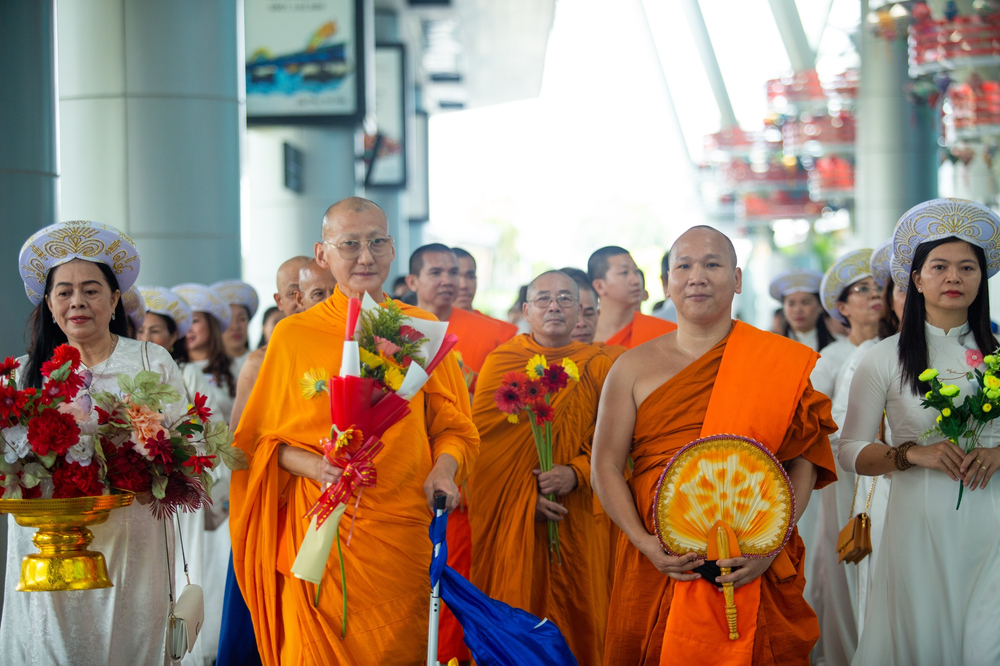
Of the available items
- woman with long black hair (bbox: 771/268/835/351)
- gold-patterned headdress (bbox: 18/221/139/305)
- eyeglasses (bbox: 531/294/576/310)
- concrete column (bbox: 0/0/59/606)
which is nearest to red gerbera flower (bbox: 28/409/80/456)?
gold-patterned headdress (bbox: 18/221/139/305)

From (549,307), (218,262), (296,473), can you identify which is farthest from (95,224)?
(218,262)

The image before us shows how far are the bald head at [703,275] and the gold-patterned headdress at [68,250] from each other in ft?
6.43

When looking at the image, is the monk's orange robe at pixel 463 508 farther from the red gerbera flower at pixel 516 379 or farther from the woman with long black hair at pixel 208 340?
the woman with long black hair at pixel 208 340

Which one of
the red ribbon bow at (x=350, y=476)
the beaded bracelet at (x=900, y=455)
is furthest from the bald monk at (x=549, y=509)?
the red ribbon bow at (x=350, y=476)

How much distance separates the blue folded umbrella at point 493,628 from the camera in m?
3.13

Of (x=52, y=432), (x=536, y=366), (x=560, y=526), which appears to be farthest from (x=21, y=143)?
(x=560, y=526)

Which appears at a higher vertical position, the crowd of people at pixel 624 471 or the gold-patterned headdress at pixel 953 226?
the gold-patterned headdress at pixel 953 226

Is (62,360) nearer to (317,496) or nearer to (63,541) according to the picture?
(63,541)

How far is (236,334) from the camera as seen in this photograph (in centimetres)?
679

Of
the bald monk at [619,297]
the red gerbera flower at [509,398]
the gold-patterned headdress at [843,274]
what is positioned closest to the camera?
the red gerbera flower at [509,398]

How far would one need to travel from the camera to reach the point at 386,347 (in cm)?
322

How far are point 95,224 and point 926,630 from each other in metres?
3.36

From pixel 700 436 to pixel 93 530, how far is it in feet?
6.97

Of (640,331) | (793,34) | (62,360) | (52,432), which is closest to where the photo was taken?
(52,432)
